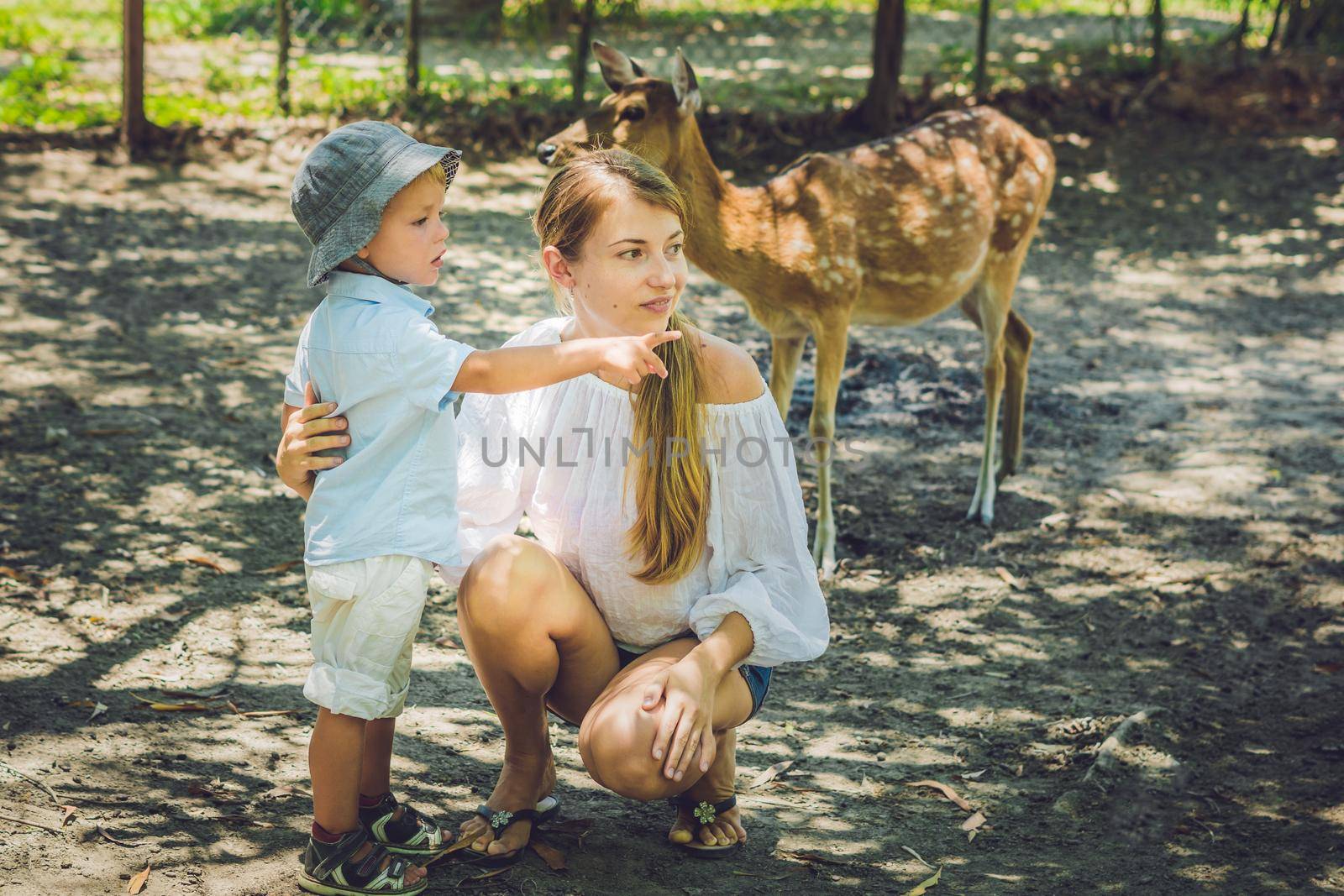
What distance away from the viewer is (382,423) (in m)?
2.79

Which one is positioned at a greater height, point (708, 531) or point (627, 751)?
point (708, 531)

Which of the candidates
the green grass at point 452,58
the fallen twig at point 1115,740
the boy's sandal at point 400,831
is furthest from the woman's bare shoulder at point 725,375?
the green grass at point 452,58

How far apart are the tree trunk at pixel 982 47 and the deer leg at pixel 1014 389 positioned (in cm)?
515

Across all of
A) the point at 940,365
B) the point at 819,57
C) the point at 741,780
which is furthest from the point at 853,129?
the point at 741,780

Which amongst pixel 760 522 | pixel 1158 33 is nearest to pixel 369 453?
pixel 760 522

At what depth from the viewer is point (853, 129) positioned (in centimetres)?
1038

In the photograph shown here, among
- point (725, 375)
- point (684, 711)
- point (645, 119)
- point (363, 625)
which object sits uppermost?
point (645, 119)

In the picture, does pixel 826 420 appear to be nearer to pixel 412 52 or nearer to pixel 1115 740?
pixel 1115 740

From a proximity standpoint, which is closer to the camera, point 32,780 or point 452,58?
point 32,780

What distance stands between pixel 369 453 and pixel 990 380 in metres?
3.85

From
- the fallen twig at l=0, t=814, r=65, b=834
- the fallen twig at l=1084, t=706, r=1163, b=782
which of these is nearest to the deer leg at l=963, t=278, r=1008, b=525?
the fallen twig at l=1084, t=706, r=1163, b=782

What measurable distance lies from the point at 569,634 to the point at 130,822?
1242 millimetres

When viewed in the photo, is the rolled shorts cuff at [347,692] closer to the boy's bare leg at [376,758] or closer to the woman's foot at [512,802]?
the boy's bare leg at [376,758]

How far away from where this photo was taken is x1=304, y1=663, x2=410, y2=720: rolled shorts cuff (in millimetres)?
2740
